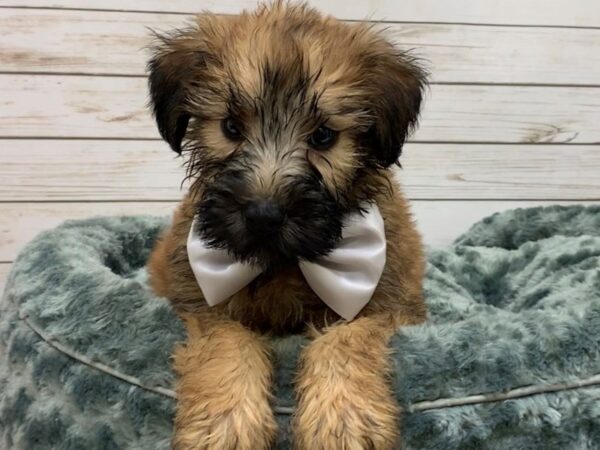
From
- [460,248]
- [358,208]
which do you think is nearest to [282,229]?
[358,208]

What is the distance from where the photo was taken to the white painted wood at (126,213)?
306 cm

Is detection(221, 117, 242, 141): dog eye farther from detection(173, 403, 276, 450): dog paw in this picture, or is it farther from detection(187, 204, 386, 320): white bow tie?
detection(173, 403, 276, 450): dog paw

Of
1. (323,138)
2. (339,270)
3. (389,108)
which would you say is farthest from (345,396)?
(389,108)

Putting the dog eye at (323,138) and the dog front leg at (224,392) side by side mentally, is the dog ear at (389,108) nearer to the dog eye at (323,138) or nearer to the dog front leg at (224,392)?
the dog eye at (323,138)

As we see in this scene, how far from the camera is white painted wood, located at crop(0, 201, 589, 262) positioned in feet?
10.1

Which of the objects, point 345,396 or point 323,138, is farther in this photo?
point 323,138

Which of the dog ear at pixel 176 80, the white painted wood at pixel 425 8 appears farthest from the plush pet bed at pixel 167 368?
the white painted wood at pixel 425 8

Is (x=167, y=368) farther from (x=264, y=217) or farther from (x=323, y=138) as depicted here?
(x=323, y=138)

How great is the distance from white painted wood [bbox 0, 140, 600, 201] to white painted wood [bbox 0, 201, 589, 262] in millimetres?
35

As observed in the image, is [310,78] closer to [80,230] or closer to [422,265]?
[422,265]

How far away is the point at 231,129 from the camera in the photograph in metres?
1.67

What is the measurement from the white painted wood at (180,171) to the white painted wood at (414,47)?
0.31m

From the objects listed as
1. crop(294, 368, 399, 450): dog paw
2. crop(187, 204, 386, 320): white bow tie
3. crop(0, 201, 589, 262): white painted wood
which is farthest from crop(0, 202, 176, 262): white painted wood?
crop(294, 368, 399, 450): dog paw

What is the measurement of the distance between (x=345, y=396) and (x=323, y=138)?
1.91ft
